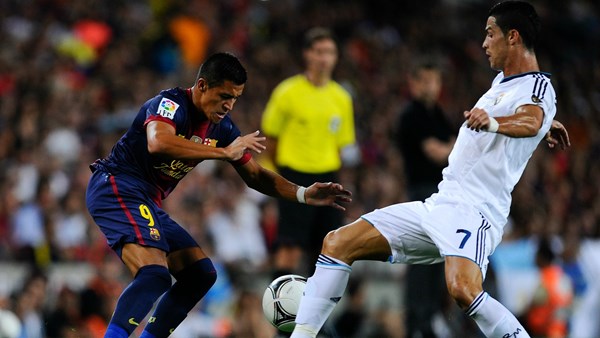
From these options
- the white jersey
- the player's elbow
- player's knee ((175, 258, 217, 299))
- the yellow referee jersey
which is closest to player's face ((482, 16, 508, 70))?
the white jersey

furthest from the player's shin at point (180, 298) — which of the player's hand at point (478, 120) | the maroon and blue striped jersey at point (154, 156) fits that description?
the player's hand at point (478, 120)

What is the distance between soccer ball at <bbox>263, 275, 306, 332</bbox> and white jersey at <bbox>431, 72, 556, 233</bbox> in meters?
1.21

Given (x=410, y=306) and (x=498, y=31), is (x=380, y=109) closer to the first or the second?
(x=410, y=306)

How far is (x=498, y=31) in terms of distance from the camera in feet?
21.1

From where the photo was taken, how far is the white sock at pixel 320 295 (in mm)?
6332

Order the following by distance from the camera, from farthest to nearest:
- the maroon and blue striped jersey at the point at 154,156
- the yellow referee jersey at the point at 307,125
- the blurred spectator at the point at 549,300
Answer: the blurred spectator at the point at 549,300 < the yellow referee jersey at the point at 307,125 < the maroon and blue striped jersey at the point at 154,156

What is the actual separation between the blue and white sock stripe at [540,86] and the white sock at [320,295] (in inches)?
60.9

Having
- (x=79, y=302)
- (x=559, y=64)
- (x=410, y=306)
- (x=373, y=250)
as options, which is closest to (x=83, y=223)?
(x=79, y=302)

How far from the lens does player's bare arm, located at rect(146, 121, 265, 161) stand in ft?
20.0

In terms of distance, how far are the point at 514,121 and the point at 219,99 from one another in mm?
1804

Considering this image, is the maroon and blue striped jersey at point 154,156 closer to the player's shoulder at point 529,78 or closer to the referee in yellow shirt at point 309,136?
the player's shoulder at point 529,78

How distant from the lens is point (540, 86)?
622 cm

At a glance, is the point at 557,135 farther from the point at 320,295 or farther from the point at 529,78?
the point at 320,295

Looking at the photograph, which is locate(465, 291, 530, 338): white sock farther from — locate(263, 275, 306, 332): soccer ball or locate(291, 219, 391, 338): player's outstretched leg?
locate(263, 275, 306, 332): soccer ball
